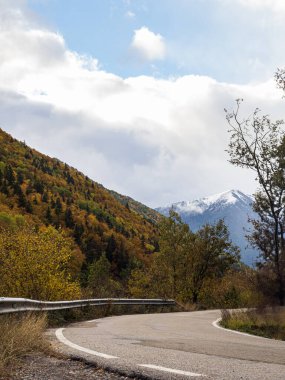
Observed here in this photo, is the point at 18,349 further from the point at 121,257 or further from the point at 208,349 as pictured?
the point at 121,257

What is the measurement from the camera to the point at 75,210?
392 ft

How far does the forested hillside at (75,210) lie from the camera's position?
101 m

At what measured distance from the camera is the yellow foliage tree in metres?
16.4

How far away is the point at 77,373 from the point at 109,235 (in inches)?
4251

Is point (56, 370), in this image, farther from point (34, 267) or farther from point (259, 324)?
point (34, 267)

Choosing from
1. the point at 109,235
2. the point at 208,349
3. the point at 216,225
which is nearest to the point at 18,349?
the point at 208,349

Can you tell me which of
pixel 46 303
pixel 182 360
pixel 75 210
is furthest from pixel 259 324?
pixel 75 210

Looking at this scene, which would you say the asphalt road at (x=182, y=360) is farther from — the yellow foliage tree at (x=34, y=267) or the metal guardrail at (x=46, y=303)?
the yellow foliage tree at (x=34, y=267)

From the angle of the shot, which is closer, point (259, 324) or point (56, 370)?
point (56, 370)

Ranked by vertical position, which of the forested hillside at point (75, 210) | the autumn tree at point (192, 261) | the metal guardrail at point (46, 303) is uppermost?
the forested hillside at point (75, 210)

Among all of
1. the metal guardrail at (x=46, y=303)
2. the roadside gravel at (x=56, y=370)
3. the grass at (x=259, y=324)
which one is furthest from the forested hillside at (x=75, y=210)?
the roadside gravel at (x=56, y=370)

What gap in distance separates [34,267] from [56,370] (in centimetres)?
1208

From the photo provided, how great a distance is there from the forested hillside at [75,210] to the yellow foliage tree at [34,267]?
57.0m

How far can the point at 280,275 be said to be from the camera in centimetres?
2269
